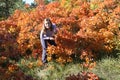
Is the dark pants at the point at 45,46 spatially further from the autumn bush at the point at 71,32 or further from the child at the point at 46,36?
the autumn bush at the point at 71,32

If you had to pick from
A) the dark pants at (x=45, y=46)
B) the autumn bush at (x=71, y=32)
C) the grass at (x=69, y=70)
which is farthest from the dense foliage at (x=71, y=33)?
the grass at (x=69, y=70)

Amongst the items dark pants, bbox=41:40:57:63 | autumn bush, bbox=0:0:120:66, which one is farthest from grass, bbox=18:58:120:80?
autumn bush, bbox=0:0:120:66

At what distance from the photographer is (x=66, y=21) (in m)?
15.4

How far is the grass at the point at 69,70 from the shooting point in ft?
40.0

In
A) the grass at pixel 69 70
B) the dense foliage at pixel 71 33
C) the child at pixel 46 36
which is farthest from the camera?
the dense foliage at pixel 71 33

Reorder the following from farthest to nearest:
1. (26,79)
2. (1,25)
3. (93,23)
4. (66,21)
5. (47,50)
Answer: (1,25) → (66,21) → (93,23) → (47,50) → (26,79)

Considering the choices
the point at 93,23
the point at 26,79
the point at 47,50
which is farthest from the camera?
the point at 93,23

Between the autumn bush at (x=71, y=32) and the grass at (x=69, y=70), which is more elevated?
the autumn bush at (x=71, y=32)

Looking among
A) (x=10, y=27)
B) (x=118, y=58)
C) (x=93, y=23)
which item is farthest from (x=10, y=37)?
(x=118, y=58)

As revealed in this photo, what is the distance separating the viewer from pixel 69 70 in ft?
42.0

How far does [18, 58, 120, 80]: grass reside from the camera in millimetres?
12195

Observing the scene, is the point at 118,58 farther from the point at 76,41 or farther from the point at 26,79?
the point at 26,79

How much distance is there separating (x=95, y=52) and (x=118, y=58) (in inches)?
40.6

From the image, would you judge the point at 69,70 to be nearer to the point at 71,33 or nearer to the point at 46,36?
the point at 46,36
